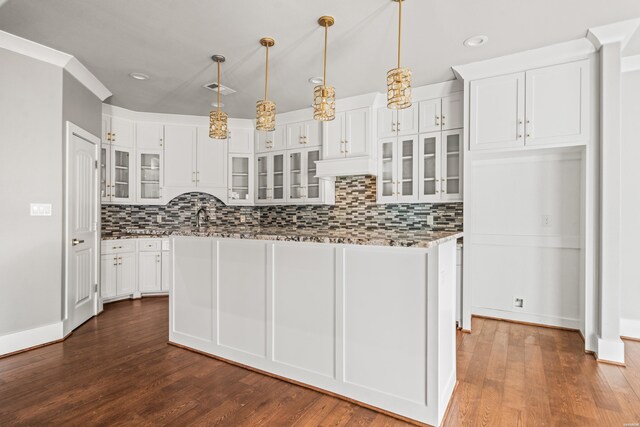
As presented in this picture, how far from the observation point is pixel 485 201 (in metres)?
3.93

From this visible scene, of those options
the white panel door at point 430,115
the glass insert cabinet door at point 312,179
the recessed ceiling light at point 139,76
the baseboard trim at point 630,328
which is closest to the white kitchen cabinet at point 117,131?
the recessed ceiling light at point 139,76

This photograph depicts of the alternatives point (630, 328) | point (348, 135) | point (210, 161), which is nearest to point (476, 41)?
point (348, 135)

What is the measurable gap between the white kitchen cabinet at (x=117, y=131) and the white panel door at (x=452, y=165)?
4.32 meters

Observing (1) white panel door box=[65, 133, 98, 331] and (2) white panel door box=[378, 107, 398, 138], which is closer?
(1) white panel door box=[65, 133, 98, 331]

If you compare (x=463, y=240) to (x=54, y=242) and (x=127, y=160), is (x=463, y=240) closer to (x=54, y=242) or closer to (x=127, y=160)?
(x=54, y=242)

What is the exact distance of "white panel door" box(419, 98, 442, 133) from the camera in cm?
406

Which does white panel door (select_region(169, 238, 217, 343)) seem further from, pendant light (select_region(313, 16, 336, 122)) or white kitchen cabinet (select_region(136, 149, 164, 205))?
white kitchen cabinet (select_region(136, 149, 164, 205))

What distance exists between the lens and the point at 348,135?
15.0 ft

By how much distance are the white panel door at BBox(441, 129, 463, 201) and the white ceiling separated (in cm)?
67

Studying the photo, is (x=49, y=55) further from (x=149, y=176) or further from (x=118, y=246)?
(x=118, y=246)

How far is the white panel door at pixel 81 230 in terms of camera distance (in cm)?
348

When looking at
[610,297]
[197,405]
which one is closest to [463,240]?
[610,297]

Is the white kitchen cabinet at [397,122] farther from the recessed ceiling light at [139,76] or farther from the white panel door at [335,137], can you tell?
the recessed ceiling light at [139,76]

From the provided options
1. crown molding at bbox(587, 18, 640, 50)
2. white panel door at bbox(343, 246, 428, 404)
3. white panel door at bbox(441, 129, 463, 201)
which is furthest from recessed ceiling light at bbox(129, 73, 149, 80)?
crown molding at bbox(587, 18, 640, 50)
